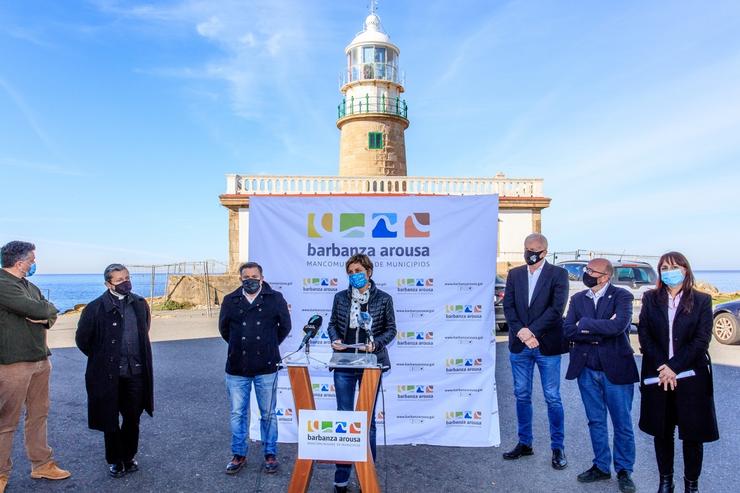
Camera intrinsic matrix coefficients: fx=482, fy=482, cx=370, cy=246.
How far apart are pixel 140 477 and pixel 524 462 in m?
3.55

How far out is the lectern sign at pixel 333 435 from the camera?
339 cm

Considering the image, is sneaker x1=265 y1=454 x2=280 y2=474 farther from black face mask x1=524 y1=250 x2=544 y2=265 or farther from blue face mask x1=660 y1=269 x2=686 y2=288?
blue face mask x1=660 y1=269 x2=686 y2=288

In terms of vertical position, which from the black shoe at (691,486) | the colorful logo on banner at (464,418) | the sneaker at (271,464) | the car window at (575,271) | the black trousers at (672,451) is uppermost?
the car window at (575,271)

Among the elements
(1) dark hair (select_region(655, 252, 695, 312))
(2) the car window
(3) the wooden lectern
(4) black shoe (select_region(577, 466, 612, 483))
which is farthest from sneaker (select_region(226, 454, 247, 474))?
(2) the car window

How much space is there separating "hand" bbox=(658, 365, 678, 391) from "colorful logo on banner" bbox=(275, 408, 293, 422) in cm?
355

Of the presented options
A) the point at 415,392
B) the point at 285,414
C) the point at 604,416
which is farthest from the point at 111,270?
the point at 604,416

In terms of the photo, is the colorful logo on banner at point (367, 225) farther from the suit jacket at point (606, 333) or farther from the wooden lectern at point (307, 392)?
the wooden lectern at point (307, 392)

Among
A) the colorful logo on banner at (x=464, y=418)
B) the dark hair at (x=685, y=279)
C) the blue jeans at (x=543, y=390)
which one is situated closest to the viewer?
the dark hair at (x=685, y=279)

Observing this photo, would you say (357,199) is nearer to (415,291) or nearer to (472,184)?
(415,291)

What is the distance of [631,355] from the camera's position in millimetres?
4082

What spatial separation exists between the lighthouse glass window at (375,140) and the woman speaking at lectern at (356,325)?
20878 millimetres

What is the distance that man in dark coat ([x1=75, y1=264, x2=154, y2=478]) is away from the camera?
169 inches

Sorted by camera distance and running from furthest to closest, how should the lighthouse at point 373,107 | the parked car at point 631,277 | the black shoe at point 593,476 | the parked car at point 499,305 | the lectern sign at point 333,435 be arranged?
the lighthouse at point 373,107 < the parked car at point 631,277 < the parked car at point 499,305 < the black shoe at point 593,476 < the lectern sign at point 333,435

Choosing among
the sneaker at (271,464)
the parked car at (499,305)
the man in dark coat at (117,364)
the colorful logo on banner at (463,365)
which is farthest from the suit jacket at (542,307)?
the parked car at (499,305)
